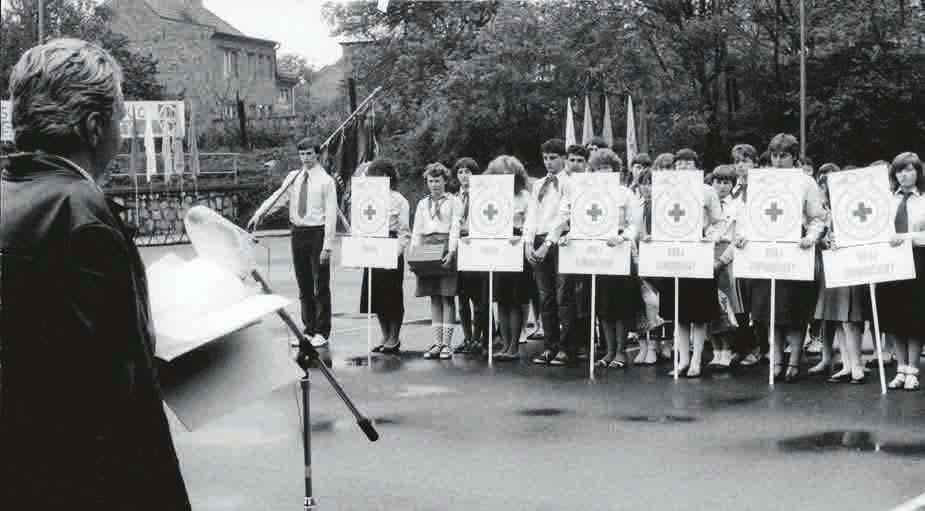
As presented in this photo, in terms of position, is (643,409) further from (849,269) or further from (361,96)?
(361,96)

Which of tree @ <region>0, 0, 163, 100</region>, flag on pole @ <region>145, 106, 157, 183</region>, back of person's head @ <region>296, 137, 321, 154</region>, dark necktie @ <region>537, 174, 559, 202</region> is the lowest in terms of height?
dark necktie @ <region>537, 174, 559, 202</region>

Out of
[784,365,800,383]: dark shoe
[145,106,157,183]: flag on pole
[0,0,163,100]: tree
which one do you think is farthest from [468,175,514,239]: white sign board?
[0,0,163,100]: tree

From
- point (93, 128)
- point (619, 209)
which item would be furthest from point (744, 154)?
point (93, 128)

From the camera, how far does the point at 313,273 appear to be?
46.2 feet

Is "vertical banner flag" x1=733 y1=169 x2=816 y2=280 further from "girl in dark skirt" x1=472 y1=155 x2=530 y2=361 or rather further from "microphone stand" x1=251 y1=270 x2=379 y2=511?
"microphone stand" x1=251 y1=270 x2=379 y2=511

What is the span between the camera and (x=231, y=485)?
24.8 feet

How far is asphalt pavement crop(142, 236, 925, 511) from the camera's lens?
719 cm

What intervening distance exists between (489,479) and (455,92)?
121 ft

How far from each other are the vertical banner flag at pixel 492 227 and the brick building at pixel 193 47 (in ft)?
214

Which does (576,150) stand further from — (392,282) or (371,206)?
(392,282)

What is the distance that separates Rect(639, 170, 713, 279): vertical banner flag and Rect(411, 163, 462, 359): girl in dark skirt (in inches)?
89.4

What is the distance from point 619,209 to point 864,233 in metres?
2.37

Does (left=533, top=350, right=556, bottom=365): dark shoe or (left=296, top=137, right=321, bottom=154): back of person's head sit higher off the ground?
(left=296, top=137, right=321, bottom=154): back of person's head

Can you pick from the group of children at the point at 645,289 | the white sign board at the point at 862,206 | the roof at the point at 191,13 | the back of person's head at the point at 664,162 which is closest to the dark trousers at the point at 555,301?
the group of children at the point at 645,289
